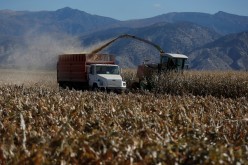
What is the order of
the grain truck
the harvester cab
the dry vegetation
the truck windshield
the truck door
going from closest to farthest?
the dry vegetation < the grain truck < the truck door < the truck windshield < the harvester cab

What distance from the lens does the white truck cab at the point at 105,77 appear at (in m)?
29.9

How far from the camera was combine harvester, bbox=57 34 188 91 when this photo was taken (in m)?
30.3

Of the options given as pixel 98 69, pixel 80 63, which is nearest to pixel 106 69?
pixel 98 69

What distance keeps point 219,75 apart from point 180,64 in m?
3.10

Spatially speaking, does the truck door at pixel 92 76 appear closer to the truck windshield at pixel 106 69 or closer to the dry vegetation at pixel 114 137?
the truck windshield at pixel 106 69

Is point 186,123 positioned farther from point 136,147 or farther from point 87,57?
point 87,57

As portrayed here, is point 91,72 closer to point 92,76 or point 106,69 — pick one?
point 92,76

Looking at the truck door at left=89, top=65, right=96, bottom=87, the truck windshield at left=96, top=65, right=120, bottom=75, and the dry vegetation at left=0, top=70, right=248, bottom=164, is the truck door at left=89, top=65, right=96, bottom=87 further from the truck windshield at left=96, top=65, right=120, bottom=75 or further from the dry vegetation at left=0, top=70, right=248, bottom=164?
the dry vegetation at left=0, top=70, right=248, bottom=164

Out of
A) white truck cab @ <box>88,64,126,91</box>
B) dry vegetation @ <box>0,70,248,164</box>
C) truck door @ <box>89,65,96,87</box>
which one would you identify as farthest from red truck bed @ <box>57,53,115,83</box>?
dry vegetation @ <box>0,70,248,164</box>

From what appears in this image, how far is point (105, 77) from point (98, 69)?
1.25m

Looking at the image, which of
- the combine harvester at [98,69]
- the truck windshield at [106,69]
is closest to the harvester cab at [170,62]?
the combine harvester at [98,69]

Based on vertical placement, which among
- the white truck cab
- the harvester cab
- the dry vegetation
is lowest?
the white truck cab

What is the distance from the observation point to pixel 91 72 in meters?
31.3

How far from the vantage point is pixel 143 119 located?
6.88 meters
